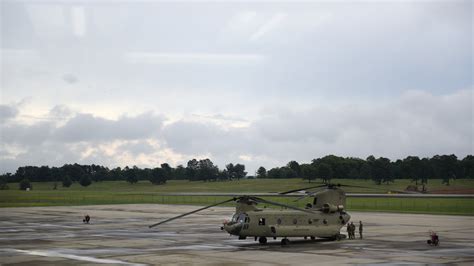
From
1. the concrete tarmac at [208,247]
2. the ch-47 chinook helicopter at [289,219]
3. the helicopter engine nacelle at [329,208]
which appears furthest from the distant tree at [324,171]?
the helicopter engine nacelle at [329,208]

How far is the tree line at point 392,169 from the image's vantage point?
578ft

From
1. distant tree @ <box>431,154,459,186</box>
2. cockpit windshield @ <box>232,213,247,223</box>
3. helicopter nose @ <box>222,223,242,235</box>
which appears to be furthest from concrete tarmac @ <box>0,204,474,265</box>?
distant tree @ <box>431,154,459,186</box>

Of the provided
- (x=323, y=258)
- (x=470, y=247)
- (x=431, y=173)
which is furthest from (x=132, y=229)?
(x=431, y=173)

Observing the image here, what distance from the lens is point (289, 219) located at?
1401 inches

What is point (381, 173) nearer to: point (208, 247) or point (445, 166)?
point (445, 166)

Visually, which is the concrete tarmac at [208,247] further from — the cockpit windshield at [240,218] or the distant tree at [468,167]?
the distant tree at [468,167]

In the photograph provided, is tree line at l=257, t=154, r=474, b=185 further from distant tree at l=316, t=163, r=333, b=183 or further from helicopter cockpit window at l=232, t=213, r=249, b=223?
helicopter cockpit window at l=232, t=213, r=249, b=223

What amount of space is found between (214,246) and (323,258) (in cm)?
827

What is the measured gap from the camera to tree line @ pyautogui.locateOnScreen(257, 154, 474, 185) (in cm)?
17625

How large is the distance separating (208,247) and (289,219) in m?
5.39

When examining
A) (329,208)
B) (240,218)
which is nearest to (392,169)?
(329,208)

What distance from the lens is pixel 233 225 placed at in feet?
113

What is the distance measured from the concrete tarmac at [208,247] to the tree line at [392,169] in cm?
12523

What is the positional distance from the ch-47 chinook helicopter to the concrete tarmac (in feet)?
2.70
